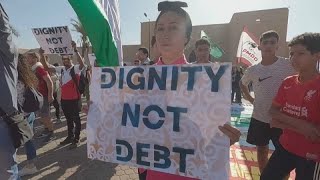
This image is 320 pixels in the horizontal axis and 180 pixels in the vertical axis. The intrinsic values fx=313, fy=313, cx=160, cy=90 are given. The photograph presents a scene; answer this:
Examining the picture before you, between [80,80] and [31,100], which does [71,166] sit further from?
[80,80]

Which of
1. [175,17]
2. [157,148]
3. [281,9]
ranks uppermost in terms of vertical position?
[281,9]

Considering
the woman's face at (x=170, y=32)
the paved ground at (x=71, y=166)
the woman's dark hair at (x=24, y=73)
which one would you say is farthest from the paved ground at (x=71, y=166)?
the woman's face at (x=170, y=32)

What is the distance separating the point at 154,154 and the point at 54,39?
5828 mm

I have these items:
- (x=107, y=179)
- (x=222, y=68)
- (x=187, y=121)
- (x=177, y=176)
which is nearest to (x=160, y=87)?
(x=187, y=121)

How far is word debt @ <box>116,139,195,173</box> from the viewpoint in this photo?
185 cm

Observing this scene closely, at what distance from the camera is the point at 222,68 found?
172cm

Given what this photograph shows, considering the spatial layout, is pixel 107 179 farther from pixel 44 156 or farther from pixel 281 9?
pixel 281 9

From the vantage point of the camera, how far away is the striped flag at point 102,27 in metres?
2.35

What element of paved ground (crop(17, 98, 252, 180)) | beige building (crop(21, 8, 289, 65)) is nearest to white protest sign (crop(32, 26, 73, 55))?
paved ground (crop(17, 98, 252, 180))

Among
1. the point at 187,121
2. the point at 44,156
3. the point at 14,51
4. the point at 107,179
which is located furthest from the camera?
the point at 44,156

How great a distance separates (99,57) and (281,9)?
135 ft

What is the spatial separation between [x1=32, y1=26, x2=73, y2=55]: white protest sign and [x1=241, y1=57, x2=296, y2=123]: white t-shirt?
4.27 metres

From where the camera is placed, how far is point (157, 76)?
1.96 m

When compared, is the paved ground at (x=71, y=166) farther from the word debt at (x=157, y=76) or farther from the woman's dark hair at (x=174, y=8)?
the woman's dark hair at (x=174, y=8)
